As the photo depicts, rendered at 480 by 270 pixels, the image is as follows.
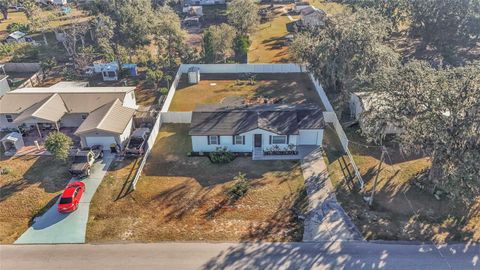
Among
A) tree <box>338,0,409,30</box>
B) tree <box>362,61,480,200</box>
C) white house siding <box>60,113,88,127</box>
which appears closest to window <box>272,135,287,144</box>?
tree <box>362,61,480,200</box>

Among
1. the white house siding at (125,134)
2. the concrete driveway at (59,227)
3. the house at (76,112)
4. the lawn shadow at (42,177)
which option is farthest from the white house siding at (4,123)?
the concrete driveway at (59,227)

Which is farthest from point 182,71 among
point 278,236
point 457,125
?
point 457,125

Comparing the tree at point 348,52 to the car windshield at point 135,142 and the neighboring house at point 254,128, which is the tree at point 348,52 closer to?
the neighboring house at point 254,128

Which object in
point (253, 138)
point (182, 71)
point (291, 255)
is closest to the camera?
point (291, 255)

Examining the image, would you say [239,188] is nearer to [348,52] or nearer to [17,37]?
[348,52]

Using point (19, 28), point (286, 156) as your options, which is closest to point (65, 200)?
point (286, 156)

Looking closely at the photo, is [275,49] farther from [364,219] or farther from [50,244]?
[50,244]
